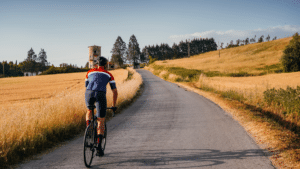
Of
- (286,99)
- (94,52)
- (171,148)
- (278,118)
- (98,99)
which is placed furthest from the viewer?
(94,52)

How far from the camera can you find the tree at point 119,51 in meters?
87.4

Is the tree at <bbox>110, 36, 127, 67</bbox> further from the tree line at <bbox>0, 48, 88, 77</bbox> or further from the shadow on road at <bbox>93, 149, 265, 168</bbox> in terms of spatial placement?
the shadow on road at <bbox>93, 149, 265, 168</bbox>

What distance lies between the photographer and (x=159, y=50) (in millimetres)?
147875

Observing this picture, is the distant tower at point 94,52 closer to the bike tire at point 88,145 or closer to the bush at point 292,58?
the bike tire at point 88,145

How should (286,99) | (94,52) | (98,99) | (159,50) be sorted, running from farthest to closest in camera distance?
(159,50), (94,52), (286,99), (98,99)

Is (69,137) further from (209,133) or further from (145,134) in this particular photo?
(209,133)

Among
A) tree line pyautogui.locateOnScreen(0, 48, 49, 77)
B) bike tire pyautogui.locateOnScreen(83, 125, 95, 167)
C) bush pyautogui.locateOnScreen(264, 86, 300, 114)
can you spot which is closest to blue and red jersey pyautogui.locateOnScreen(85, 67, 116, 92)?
bike tire pyautogui.locateOnScreen(83, 125, 95, 167)

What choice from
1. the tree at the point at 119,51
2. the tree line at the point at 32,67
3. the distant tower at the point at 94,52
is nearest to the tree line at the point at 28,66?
the tree line at the point at 32,67

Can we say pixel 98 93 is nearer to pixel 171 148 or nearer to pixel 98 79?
pixel 98 79

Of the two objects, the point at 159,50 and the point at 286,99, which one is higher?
the point at 159,50

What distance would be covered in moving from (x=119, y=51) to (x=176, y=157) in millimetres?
90121

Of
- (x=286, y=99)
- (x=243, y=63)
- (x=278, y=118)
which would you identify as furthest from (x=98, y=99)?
(x=243, y=63)

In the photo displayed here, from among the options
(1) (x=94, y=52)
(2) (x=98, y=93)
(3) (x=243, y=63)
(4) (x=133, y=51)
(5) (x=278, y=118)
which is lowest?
(5) (x=278, y=118)

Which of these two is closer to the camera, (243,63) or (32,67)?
(243,63)
